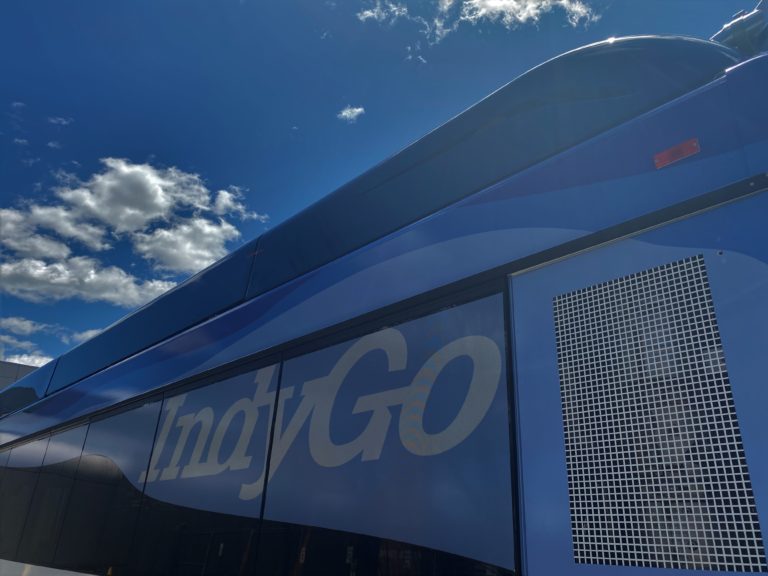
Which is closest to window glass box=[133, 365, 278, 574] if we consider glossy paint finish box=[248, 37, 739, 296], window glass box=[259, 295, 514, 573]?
window glass box=[259, 295, 514, 573]

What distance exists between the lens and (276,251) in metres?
3.62

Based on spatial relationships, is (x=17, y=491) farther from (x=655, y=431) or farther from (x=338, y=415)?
(x=655, y=431)

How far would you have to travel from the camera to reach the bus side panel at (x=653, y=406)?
1.45 m

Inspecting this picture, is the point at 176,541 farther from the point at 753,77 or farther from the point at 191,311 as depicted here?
the point at 753,77

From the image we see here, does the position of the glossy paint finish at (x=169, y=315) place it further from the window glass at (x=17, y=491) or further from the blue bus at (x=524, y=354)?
the window glass at (x=17, y=491)

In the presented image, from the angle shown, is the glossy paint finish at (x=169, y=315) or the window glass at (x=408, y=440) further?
the glossy paint finish at (x=169, y=315)

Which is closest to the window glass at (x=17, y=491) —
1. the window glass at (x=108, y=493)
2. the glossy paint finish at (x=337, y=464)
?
the window glass at (x=108, y=493)

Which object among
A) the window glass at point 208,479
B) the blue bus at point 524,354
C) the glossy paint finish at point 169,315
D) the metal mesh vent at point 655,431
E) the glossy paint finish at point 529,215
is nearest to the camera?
the metal mesh vent at point 655,431

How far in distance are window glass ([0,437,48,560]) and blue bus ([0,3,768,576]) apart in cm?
310

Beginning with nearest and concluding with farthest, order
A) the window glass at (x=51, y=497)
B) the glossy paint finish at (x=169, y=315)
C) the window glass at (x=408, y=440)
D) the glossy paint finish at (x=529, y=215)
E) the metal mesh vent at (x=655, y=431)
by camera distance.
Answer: the metal mesh vent at (x=655, y=431) < the glossy paint finish at (x=529, y=215) < the window glass at (x=408, y=440) < the glossy paint finish at (x=169, y=315) < the window glass at (x=51, y=497)

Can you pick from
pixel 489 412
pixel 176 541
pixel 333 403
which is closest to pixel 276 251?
pixel 333 403

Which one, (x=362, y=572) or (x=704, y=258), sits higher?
(x=704, y=258)

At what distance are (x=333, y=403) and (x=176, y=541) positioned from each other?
5.17 feet

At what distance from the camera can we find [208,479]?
3264 mm
